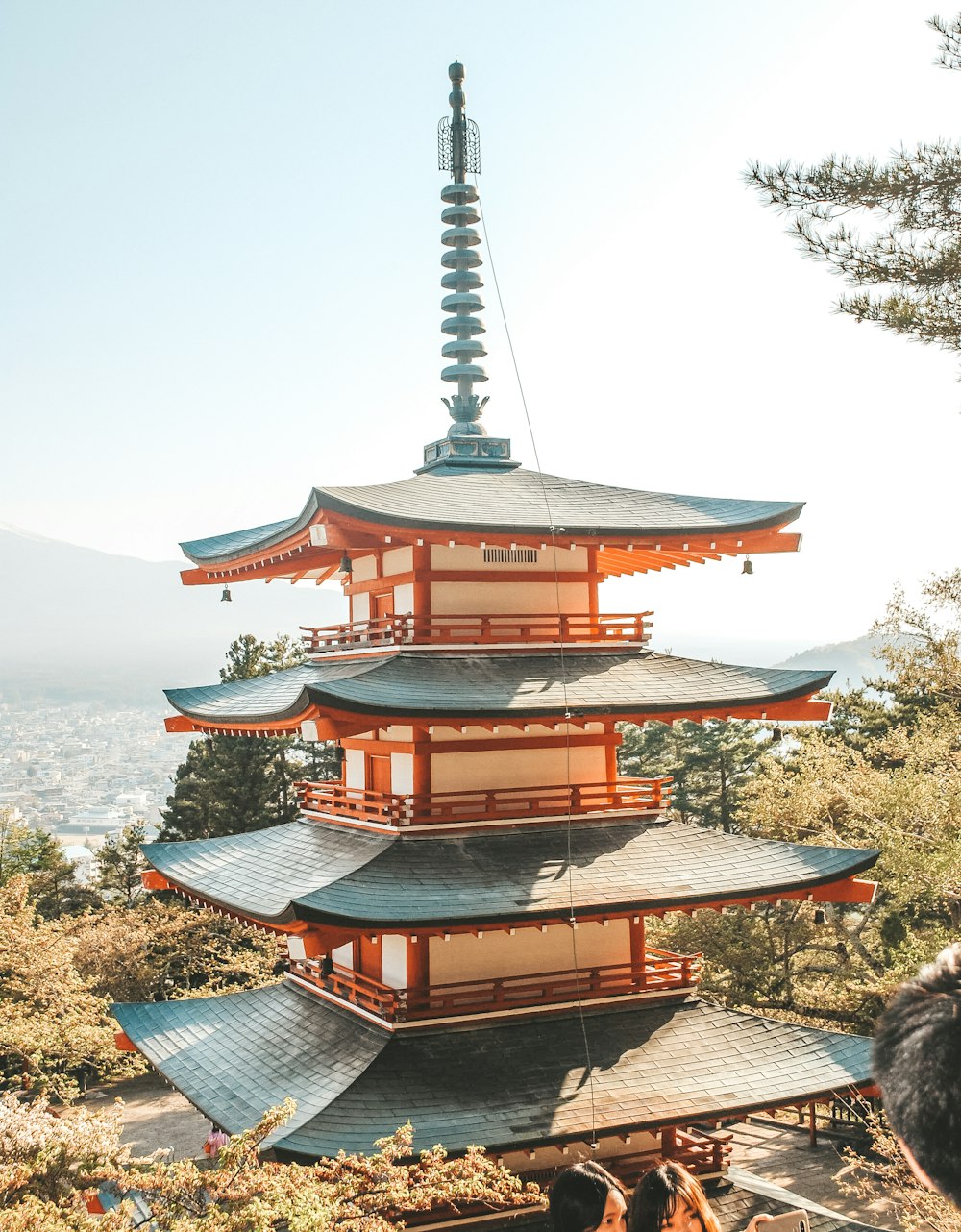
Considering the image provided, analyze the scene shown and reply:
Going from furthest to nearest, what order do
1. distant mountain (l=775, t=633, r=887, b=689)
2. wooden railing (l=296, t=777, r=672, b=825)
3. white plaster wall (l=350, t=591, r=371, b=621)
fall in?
1. distant mountain (l=775, t=633, r=887, b=689)
2. white plaster wall (l=350, t=591, r=371, b=621)
3. wooden railing (l=296, t=777, r=672, b=825)

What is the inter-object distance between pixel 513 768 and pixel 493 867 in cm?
150

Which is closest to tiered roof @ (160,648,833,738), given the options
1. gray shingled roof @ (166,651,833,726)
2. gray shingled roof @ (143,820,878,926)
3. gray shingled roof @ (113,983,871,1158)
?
gray shingled roof @ (166,651,833,726)

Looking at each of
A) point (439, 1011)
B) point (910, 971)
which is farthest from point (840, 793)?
point (439, 1011)

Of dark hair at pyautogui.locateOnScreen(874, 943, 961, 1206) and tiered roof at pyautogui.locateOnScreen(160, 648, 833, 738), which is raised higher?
dark hair at pyautogui.locateOnScreen(874, 943, 961, 1206)

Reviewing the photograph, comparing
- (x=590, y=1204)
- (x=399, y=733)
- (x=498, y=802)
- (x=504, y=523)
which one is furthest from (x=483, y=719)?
(x=590, y=1204)

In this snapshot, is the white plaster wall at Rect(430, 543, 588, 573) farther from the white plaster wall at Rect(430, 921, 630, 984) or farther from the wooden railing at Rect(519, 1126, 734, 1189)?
the wooden railing at Rect(519, 1126, 734, 1189)

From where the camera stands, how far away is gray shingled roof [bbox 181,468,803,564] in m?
12.8

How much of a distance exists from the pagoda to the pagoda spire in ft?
3.12

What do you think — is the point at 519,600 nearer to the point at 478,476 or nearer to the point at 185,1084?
the point at 478,476

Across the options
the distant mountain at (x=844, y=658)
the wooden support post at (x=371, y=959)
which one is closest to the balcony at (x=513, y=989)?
the wooden support post at (x=371, y=959)

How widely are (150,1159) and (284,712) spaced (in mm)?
4597

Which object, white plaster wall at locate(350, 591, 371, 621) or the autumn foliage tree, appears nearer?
the autumn foliage tree

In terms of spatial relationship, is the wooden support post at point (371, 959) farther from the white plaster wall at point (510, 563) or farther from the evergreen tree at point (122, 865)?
the evergreen tree at point (122, 865)

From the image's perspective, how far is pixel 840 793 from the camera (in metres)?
27.5
